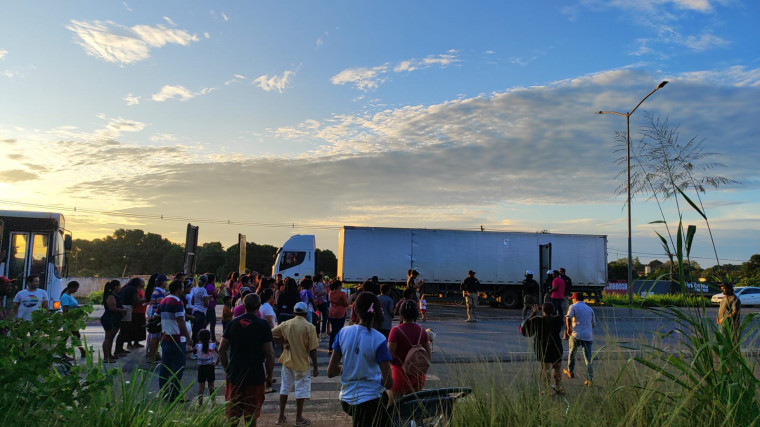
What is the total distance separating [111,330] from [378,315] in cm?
810

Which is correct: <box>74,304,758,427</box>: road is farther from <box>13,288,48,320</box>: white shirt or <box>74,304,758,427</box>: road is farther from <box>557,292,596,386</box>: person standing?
<box>13,288,48,320</box>: white shirt

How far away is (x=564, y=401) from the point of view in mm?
4625

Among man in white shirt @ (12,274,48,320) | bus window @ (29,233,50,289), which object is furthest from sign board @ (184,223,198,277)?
man in white shirt @ (12,274,48,320)

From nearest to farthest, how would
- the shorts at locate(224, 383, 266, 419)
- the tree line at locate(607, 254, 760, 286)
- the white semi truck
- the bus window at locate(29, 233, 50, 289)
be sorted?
1. the tree line at locate(607, 254, 760, 286)
2. the shorts at locate(224, 383, 266, 419)
3. the bus window at locate(29, 233, 50, 289)
4. the white semi truck

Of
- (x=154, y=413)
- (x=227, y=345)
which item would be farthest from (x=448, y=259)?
(x=154, y=413)

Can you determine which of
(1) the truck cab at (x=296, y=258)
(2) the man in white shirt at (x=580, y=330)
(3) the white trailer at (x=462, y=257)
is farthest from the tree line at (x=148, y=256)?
(2) the man in white shirt at (x=580, y=330)

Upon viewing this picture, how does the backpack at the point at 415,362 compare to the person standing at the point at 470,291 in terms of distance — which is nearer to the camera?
the backpack at the point at 415,362

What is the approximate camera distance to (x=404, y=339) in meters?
5.87

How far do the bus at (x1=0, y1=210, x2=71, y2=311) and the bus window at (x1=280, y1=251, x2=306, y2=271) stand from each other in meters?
12.7

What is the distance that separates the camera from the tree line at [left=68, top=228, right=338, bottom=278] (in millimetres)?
67000

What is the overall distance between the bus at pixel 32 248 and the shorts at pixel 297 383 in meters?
9.74

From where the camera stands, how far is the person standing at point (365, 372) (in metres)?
4.97

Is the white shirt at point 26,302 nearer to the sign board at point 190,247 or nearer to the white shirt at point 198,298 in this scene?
the white shirt at point 198,298

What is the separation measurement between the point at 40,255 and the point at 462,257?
20.4 meters
